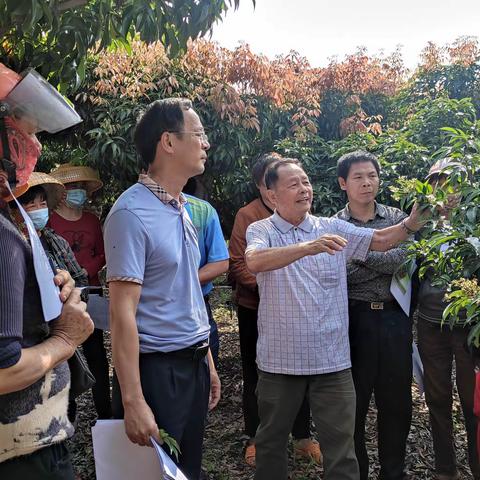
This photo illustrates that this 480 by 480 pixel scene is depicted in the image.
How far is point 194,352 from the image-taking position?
222cm

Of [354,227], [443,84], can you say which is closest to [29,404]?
[354,227]

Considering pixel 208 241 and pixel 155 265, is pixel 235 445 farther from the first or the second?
pixel 155 265

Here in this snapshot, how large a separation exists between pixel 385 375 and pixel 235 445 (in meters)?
1.37

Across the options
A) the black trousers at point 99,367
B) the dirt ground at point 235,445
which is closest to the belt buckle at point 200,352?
the dirt ground at point 235,445

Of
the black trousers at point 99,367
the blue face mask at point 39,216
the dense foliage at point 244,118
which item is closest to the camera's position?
the blue face mask at point 39,216

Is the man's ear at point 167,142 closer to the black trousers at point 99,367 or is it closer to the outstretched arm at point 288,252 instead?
the outstretched arm at point 288,252

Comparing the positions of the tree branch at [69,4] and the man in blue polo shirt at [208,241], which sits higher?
the tree branch at [69,4]

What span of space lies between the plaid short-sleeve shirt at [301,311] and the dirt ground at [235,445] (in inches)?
45.3

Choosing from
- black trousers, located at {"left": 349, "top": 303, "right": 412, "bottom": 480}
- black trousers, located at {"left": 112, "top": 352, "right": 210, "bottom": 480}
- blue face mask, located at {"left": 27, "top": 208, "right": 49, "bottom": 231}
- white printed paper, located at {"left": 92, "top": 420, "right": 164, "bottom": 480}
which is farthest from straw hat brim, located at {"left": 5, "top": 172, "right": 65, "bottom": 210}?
black trousers, located at {"left": 349, "top": 303, "right": 412, "bottom": 480}

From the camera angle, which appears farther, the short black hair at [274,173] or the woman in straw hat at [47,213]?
the woman in straw hat at [47,213]

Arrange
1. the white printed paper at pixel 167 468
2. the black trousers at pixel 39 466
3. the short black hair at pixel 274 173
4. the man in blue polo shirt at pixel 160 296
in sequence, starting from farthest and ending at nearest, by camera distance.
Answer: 1. the short black hair at pixel 274 173
2. the man in blue polo shirt at pixel 160 296
3. the white printed paper at pixel 167 468
4. the black trousers at pixel 39 466

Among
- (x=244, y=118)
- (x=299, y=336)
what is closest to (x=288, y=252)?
(x=299, y=336)

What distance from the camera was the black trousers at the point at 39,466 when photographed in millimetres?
1480

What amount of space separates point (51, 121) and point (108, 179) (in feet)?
10.8
